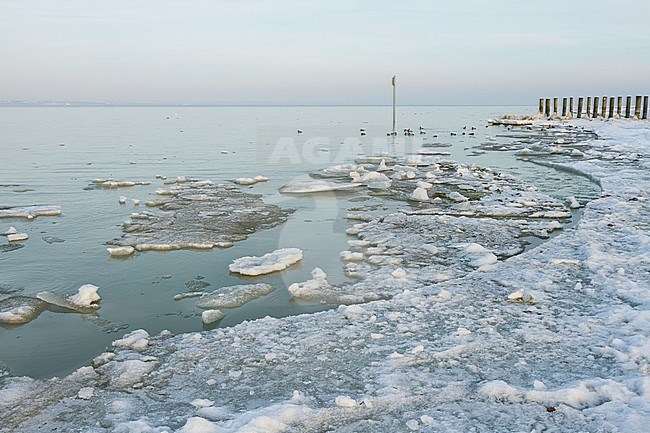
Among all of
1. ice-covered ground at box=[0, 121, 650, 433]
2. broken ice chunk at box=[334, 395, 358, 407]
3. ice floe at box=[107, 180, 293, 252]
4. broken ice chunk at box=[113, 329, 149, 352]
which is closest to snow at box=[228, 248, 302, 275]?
ice-covered ground at box=[0, 121, 650, 433]

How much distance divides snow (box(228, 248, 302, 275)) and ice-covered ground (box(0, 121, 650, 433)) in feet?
2.55

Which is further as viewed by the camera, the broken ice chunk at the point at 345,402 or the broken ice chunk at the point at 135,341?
the broken ice chunk at the point at 135,341

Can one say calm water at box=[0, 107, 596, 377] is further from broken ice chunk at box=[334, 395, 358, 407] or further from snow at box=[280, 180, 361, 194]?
broken ice chunk at box=[334, 395, 358, 407]

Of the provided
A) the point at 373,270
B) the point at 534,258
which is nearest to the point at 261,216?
the point at 373,270

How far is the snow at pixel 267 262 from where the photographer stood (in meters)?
6.66

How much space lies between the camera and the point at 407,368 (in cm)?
413

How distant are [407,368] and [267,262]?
3.17 meters

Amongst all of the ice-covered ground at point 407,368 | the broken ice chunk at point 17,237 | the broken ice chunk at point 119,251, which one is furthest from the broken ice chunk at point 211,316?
the broken ice chunk at point 17,237

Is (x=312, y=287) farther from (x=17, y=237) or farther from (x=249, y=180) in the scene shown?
(x=249, y=180)

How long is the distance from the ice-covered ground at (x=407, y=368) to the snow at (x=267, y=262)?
78 centimetres

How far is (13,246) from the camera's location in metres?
7.87

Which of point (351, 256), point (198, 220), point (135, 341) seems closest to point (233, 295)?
point (135, 341)

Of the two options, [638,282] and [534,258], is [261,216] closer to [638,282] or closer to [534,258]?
[534,258]

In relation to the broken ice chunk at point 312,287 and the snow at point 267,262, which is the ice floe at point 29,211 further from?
the broken ice chunk at point 312,287
